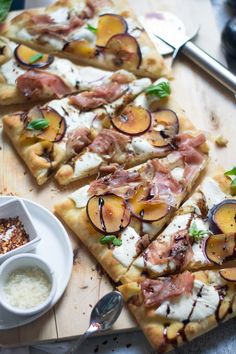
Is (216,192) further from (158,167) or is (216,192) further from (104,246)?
(104,246)

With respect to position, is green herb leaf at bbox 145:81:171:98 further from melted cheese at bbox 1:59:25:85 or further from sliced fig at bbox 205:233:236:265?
sliced fig at bbox 205:233:236:265

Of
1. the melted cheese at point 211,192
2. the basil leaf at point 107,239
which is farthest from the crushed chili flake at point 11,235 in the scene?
the melted cheese at point 211,192

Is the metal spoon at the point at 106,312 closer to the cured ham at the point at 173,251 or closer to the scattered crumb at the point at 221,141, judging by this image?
the cured ham at the point at 173,251

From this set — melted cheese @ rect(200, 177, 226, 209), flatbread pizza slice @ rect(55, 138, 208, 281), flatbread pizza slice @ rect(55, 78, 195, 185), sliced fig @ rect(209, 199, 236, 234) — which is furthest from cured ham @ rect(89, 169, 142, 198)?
sliced fig @ rect(209, 199, 236, 234)

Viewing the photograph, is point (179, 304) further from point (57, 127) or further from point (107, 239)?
point (57, 127)

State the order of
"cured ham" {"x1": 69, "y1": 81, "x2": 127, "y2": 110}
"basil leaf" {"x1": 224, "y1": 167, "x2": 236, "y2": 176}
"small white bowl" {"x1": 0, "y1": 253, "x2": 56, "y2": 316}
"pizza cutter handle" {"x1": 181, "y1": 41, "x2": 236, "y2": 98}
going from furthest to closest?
"pizza cutter handle" {"x1": 181, "y1": 41, "x2": 236, "y2": 98} → "cured ham" {"x1": 69, "y1": 81, "x2": 127, "y2": 110} → "basil leaf" {"x1": 224, "y1": 167, "x2": 236, "y2": 176} → "small white bowl" {"x1": 0, "y1": 253, "x2": 56, "y2": 316}

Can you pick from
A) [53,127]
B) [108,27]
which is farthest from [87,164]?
[108,27]
